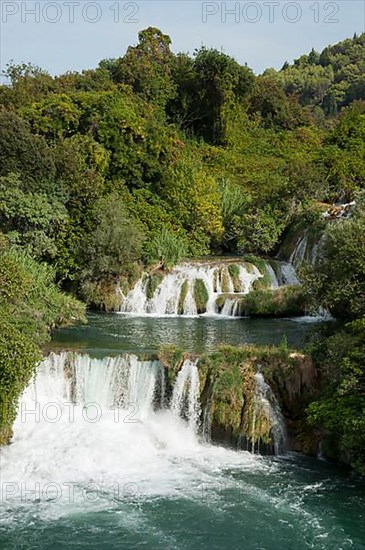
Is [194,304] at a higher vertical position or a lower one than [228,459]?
higher

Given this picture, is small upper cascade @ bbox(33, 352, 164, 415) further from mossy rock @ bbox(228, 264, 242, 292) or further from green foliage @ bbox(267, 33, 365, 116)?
green foliage @ bbox(267, 33, 365, 116)

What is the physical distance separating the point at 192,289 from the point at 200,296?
417 mm

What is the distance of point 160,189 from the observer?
3139 centimetres

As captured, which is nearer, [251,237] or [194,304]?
[194,304]

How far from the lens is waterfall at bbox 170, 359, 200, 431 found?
51.5ft

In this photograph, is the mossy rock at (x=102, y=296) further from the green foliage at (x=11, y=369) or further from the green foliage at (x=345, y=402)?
the green foliage at (x=345, y=402)

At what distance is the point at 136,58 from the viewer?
4262 centimetres

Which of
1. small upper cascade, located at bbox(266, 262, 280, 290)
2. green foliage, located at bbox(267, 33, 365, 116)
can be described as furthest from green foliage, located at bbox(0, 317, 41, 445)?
green foliage, located at bbox(267, 33, 365, 116)

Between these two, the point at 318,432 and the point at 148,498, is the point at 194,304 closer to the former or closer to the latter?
the point at 318,432

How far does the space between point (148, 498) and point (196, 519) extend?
1.12 metres

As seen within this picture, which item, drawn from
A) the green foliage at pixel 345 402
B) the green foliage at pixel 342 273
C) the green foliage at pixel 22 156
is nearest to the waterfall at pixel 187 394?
the green foliage at pixel 345 402

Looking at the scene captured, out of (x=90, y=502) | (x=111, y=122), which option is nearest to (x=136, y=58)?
(x=111, y=122)

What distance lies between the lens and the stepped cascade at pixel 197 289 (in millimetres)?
24297

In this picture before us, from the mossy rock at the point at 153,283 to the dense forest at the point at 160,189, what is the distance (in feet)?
2.06
